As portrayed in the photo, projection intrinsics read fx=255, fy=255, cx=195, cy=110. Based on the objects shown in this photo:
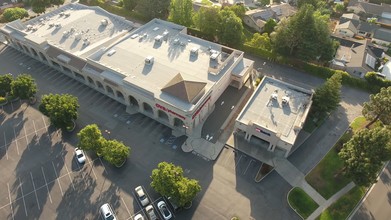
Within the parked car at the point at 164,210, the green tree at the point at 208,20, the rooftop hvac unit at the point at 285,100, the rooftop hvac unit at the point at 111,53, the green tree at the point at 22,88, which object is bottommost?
the parked car at the point at 164,210

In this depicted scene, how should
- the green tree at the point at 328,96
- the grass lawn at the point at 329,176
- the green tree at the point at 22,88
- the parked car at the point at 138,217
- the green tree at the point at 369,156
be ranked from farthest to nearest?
1. the green tree at the point at 22,88
2. the green tree at the point at 328,96
3. the grass lawn at the point at 329,176
4. the parked car at the point at 138,217
5. the green tree at the point at 369,156

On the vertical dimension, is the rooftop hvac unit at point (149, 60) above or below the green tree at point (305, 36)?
below

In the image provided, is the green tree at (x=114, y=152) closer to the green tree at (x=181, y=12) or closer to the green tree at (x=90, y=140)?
the green tree at (x=90, y=140)

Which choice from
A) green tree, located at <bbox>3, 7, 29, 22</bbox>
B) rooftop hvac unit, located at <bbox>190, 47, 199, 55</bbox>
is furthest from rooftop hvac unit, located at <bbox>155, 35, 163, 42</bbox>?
green tree, located at <bbox>3, 7, 29, 22</bbox>

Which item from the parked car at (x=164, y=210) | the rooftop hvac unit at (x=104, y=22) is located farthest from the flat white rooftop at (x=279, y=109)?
the rooftop hvac unit at (x=104, y=22)

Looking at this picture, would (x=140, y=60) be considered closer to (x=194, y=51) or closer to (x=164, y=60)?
(x=164, y=60)

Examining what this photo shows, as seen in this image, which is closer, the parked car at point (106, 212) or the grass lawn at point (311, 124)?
the parked car at point (106, 212)

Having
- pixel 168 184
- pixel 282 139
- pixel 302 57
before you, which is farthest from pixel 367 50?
pixel 168 184

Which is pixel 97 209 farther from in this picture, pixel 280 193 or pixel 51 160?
pixel 280 193
